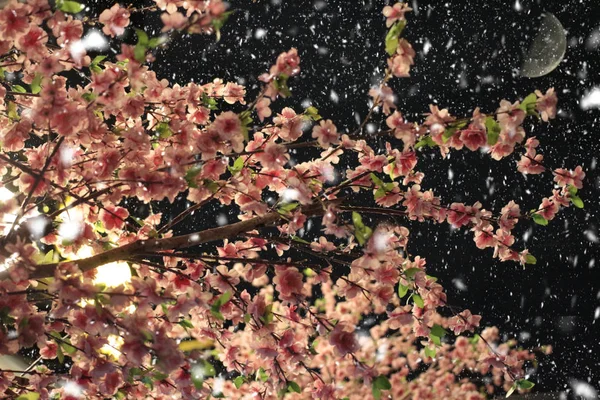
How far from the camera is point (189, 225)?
5.84 meters

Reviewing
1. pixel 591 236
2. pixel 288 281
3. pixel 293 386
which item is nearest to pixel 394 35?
pixel 288 281

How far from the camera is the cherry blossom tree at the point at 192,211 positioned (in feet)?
5.54

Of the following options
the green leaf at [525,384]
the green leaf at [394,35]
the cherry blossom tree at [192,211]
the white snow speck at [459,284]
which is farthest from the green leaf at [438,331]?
the white snow speck at [459,284]

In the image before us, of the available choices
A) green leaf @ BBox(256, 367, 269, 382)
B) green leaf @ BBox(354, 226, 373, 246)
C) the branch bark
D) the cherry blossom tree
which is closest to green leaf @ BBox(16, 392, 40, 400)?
the cherry blossom tree

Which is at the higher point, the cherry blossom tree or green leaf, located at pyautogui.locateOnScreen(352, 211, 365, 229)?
the cherry blossom tree

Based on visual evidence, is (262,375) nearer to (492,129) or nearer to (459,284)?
(492,129)

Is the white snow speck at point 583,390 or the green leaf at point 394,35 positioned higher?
the white snow speck at point 583,390

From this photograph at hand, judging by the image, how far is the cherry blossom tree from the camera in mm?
1689

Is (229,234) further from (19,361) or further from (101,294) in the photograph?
(19,361)

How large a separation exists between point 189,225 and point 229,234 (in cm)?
390

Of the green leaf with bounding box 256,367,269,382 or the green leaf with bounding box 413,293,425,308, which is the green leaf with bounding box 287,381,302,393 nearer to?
the green leaf with bounding box 256,367,269,382

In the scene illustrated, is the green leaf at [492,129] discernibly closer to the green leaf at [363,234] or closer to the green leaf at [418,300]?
the green leaf at [363,234]

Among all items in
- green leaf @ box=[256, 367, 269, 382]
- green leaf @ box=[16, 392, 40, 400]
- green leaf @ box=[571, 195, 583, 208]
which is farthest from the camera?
green leaf @ box=[256, 367, 269, 382]

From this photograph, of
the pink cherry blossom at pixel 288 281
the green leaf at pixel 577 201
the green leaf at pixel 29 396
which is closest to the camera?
the green leaf at pixel 29 396
